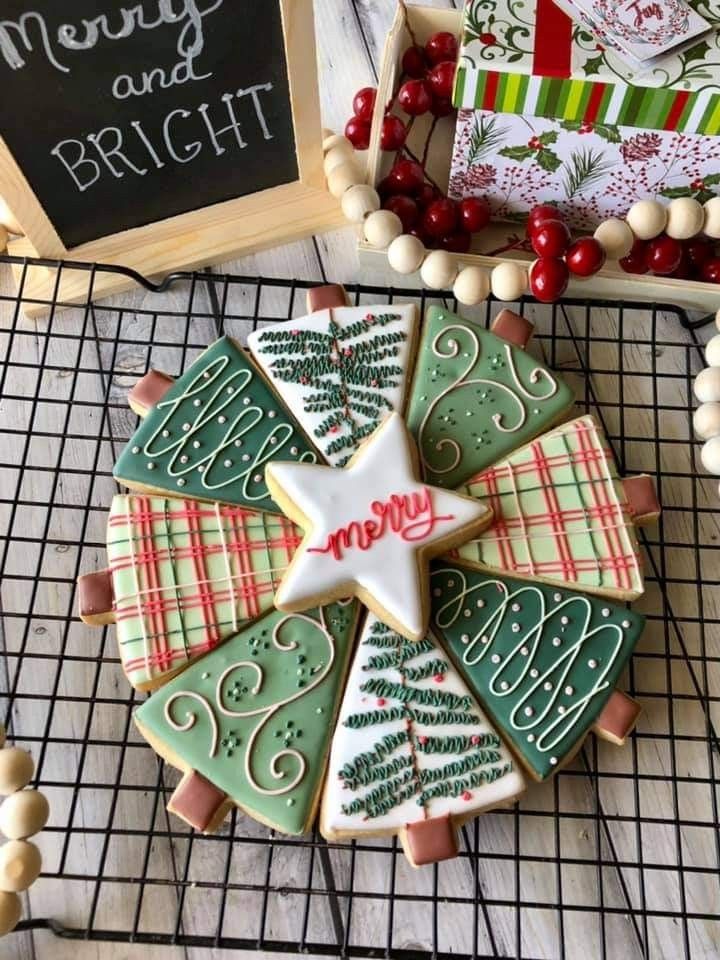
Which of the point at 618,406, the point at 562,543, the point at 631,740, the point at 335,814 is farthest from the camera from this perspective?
the point at 618,406

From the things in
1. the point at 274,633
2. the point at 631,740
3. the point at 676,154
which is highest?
the point at 676,154

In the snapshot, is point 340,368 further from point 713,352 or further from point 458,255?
point 713,352

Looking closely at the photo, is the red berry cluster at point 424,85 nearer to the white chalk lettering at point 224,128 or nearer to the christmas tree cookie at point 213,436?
the white chalk lettering at point 224,128

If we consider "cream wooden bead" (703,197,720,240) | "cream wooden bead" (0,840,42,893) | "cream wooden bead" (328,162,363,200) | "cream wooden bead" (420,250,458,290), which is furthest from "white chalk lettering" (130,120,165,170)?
"cream wooden bead" (0,840,42,893)

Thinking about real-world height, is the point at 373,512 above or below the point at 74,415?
above

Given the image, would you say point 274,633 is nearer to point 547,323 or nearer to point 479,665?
→ point 479,665

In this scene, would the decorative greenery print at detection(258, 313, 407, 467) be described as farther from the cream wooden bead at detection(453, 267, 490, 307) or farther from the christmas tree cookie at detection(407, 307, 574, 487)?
the cream wooden bead at detection(453, 267, 490, 307)

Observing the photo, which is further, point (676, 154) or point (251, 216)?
point (251, 216)

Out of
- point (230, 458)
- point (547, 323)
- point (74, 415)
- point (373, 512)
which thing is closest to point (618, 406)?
point (547, 323)
